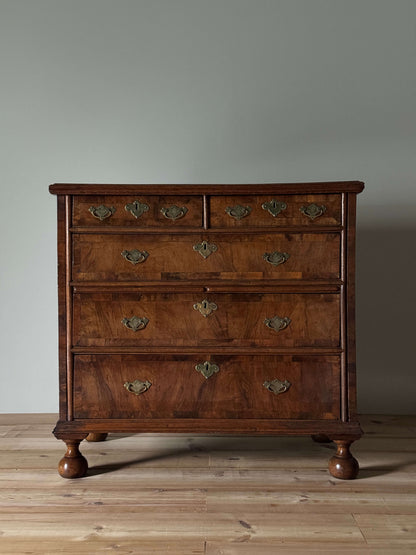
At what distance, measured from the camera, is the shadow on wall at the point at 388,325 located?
103 inches

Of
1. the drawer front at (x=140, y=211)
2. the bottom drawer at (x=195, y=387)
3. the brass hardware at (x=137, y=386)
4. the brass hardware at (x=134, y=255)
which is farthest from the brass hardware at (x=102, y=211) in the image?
the brass hardware at (x=137, y=386)

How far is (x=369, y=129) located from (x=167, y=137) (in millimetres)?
1067

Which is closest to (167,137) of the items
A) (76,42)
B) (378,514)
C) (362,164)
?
(76,42)

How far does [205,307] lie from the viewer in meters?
1.88

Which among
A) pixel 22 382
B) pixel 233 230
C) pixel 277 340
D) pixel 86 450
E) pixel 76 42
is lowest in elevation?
pixel 86 450

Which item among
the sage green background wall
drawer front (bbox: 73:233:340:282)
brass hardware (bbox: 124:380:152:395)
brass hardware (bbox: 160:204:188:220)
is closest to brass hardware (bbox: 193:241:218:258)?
drawer front (bbox: 73:233:340:282)

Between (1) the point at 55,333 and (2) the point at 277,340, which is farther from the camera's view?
(1) the point at 55,333

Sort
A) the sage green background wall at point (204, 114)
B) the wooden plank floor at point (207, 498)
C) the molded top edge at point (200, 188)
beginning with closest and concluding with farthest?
the wooden plank floor at point (207, 498), the molded top edge at point (200, 188), the sage green background wall at point (204, 114)

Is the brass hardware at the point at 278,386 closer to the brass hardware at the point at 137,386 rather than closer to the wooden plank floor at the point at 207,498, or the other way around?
the wooden plank floor at the point at 207,498

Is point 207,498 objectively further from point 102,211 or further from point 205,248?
point 102,211

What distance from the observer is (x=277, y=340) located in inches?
74.4

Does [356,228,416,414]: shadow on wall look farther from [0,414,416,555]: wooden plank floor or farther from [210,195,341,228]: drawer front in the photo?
[210,195,341,228]: drawer front

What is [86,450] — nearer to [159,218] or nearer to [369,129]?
[159,218]

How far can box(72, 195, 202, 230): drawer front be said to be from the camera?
1.88m
